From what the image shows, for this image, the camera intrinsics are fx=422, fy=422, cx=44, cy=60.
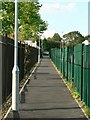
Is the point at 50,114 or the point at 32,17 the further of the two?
the point at 32,17

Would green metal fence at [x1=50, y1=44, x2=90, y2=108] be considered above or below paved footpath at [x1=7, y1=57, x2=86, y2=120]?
above

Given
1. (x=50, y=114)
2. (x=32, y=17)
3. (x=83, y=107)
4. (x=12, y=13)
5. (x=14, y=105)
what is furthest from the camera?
(x=32, y=17)

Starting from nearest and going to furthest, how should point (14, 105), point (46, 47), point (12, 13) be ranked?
point (14, 105) → point (12, 13) → point (46, 47)

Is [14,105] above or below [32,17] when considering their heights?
below

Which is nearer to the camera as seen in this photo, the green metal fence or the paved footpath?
the paved footpath

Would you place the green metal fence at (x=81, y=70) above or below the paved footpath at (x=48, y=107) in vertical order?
above

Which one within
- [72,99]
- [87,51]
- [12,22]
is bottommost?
[72,99]

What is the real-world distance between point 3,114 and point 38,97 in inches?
179

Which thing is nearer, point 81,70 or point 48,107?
point 48,107

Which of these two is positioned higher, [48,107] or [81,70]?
[81,70]

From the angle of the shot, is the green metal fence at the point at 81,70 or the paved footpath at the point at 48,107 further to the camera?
the green metal fence at the point at 81,70

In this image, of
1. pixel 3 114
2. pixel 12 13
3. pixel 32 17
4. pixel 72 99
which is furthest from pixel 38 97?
pixel 32 17

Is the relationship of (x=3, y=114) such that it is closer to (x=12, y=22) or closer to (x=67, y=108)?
(x=67, y=108)

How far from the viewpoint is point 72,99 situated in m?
15.8
